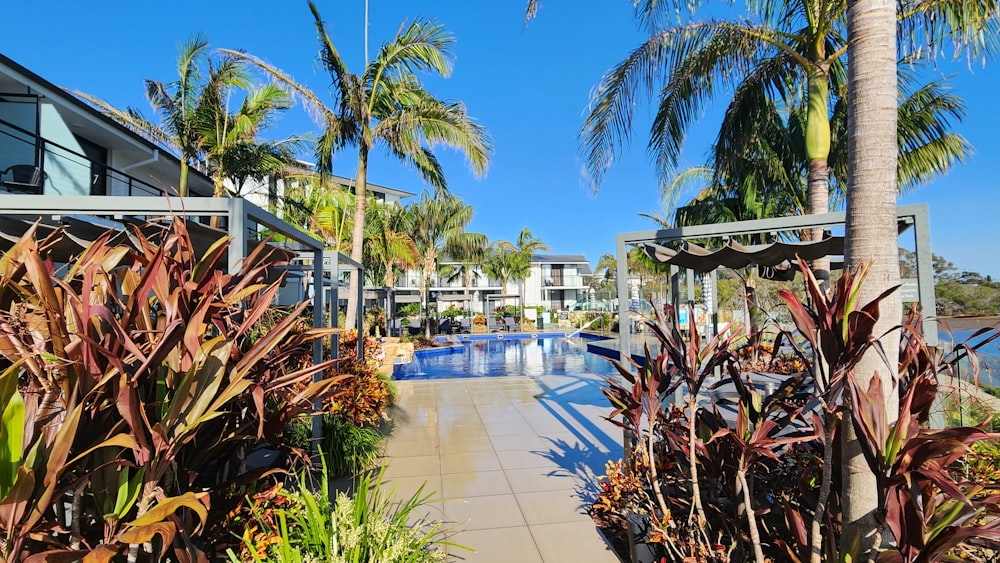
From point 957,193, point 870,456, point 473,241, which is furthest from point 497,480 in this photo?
point 473,241

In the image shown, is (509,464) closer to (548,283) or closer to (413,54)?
(413,54)

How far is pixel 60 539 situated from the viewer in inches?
69.6

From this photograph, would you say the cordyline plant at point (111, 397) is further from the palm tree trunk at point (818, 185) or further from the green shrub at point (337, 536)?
the palm tree trunk at point (818, 185)

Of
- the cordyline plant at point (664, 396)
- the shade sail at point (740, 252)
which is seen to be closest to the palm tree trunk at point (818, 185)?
the shade sail at point (740, 252)

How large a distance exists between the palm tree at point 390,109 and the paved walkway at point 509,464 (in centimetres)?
308

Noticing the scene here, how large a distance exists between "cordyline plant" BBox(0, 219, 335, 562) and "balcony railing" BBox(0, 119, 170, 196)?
6925mm

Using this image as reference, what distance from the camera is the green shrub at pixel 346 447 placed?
14.7ft

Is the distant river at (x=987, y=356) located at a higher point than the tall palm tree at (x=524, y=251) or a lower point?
lower

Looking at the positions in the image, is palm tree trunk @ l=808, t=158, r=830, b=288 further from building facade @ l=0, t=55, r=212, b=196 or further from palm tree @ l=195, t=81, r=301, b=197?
building facade @ l=0, t=55, r=212, b=196

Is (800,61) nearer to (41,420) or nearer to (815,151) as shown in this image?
(815,151)

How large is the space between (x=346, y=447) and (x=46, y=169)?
32.6ft

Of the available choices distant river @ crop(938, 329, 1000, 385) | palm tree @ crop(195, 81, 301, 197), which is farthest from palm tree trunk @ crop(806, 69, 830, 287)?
palm tree @ crop(195, 81, 301, 197)

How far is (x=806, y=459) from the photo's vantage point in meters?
2.65

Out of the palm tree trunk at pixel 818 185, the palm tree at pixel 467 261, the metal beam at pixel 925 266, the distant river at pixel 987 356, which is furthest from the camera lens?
the palm tree at pixel 467 261
